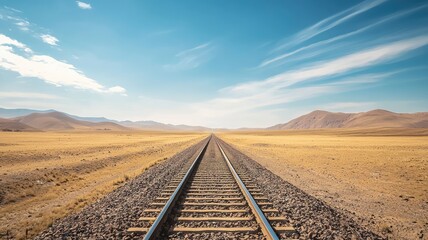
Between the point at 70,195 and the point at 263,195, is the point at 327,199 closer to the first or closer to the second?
the point at 263,195

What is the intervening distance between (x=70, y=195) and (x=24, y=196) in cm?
189

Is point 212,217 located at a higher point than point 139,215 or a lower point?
higher

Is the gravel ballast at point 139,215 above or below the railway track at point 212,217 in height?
below

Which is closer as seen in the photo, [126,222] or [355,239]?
[355,239]

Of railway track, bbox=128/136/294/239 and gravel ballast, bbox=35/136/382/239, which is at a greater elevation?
railway track, bbox=128/136/294/239

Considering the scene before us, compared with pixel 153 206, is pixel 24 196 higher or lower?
lower

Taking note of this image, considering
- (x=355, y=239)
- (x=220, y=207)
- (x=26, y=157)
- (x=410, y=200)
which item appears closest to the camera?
(x=355, y=239)

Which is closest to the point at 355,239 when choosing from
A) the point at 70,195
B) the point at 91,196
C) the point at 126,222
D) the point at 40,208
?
the point at 126,222

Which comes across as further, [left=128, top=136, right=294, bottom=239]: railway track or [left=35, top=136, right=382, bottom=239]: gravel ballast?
[left=35, top=136, right=382, bottom=239]: gravel ballast

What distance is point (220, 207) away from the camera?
6.40m

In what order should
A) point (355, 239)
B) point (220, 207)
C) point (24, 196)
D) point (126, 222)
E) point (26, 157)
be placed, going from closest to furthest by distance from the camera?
point (355, 239), point (126, 222), point (220, 207), point (24, 196), point (26, 157)

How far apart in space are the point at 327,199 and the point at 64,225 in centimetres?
806

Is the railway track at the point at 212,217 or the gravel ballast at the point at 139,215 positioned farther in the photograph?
the gravel ballast at the point at 139,215

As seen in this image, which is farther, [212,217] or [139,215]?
[139,215]
